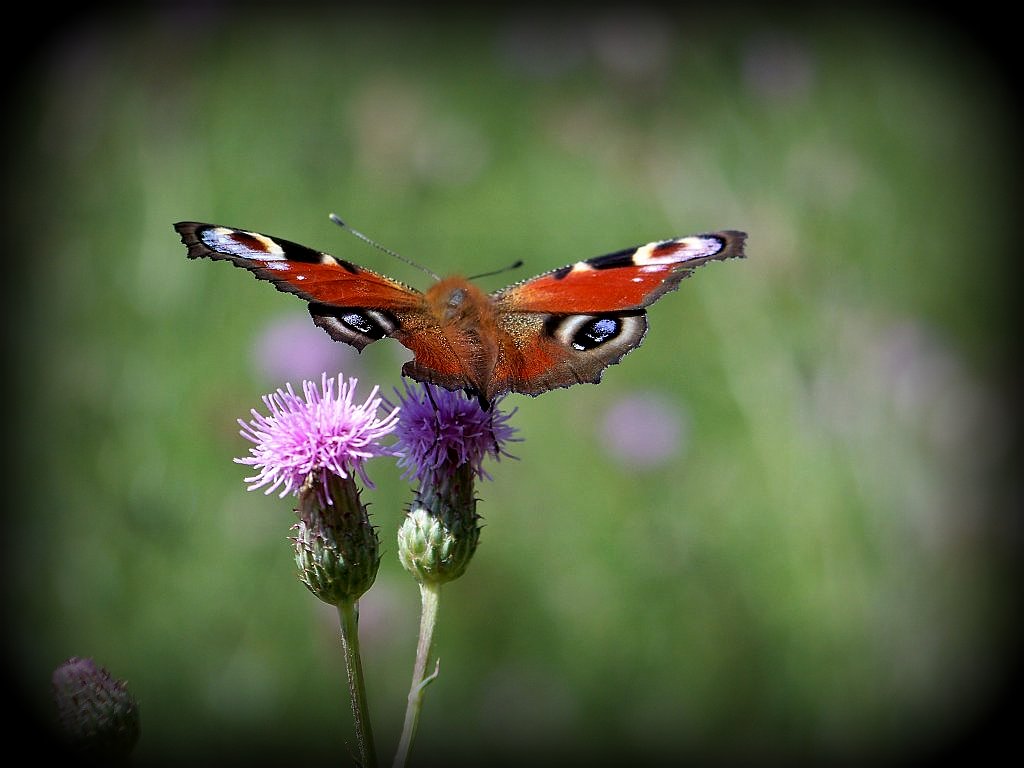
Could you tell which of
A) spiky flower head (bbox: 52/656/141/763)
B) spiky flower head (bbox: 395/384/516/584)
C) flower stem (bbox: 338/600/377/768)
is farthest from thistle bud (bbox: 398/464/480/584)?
spiky flower head (bbox: 52/656/141/763)

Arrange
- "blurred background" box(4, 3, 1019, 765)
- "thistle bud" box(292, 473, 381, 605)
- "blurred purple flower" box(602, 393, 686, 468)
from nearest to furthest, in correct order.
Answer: "thistle bud" box(292, 473, 381, 605)
"blurred background" box(4, 3, 1019, 765)
"blurred purple flower" box(602, 393, 686, 468)

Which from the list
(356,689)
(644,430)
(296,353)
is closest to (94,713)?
(356,689)

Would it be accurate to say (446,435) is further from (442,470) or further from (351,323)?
(351,323)

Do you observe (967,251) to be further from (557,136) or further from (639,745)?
(639,745)

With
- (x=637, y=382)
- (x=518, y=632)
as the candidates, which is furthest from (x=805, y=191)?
(x=518, y=632)

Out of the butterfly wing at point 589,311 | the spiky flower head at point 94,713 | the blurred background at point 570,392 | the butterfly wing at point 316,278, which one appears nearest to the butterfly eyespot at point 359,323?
the butterfly wing at point 316,278

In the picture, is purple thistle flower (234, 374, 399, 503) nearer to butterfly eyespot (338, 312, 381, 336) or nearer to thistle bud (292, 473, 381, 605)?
thistle bud (292, 473, 381, 605)
